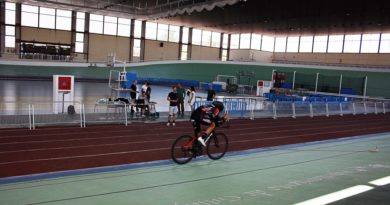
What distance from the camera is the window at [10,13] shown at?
137ft

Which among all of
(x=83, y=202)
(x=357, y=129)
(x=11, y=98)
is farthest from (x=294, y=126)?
(x=11, y=98)

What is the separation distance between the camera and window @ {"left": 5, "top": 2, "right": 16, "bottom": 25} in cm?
4172

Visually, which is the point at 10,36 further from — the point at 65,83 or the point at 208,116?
the point at 208,116

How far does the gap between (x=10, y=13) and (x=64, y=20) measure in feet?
19.7

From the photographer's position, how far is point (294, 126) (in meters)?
17.8

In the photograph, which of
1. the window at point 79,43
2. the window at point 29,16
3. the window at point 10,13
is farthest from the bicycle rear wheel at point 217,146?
the window at point 79,43

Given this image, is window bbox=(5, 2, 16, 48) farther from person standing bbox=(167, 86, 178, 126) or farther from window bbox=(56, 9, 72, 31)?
person standing bbox=(167, 86, 178, 126)

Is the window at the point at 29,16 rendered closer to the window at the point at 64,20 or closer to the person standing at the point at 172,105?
the window at the point at 64,20

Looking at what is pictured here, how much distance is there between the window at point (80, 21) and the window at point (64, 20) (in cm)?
88

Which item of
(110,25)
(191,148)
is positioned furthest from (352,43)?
(191,148)

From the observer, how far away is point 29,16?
43.5m

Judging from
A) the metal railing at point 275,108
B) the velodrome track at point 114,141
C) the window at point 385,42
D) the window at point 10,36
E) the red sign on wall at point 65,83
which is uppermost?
the window at point 385,42

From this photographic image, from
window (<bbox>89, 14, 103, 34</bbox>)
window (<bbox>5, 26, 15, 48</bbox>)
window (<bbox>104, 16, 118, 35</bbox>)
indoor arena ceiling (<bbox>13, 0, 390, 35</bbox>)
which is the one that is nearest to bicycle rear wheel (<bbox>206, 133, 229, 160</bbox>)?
indoor arena ceiling (<bbox>13, 0, 390, 35</bbox>)

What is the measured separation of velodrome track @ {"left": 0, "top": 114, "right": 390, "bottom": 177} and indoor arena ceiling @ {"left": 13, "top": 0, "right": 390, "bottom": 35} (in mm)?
12684
